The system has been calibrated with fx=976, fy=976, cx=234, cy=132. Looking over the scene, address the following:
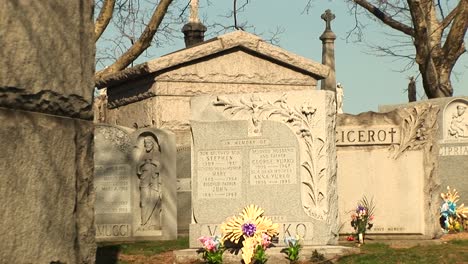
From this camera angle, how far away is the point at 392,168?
12.7 metres

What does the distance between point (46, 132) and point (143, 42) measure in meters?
13.8

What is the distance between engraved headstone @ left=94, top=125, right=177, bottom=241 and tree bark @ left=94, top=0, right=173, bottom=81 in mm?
2778

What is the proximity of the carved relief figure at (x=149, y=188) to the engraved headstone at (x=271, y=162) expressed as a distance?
3.05 meters

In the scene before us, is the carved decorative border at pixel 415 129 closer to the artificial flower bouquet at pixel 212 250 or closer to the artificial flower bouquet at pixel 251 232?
the artificial flower bouquet at pixel 251 232

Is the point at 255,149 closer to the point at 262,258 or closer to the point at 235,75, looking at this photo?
the point at 262,258

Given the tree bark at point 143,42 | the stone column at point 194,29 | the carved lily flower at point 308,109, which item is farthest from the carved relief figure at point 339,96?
the carved lily flower at point 308,109

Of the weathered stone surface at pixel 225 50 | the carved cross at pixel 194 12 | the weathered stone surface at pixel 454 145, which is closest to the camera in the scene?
the weathered stone surface at pixel 225 50

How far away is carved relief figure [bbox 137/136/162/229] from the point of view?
14.0 m

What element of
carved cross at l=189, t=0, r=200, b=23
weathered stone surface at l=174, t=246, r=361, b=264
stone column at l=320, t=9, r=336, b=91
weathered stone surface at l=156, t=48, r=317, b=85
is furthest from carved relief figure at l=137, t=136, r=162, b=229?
stone column at l=320, t=9, r=336, b=91

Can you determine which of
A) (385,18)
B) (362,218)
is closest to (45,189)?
(362,218)

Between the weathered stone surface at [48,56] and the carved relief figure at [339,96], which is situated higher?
the carved relief figure at [339,96]

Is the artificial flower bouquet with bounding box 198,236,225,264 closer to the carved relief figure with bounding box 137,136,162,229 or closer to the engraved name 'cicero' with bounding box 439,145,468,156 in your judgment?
the carved relief figure with bounding box 137,136,162,229

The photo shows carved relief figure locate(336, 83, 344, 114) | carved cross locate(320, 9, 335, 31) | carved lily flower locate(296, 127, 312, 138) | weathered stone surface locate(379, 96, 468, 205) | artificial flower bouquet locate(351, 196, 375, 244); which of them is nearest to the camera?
carved lily flower locate(296, 127, 312, 138)

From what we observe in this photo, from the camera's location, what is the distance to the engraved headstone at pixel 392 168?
1247 centimetres
